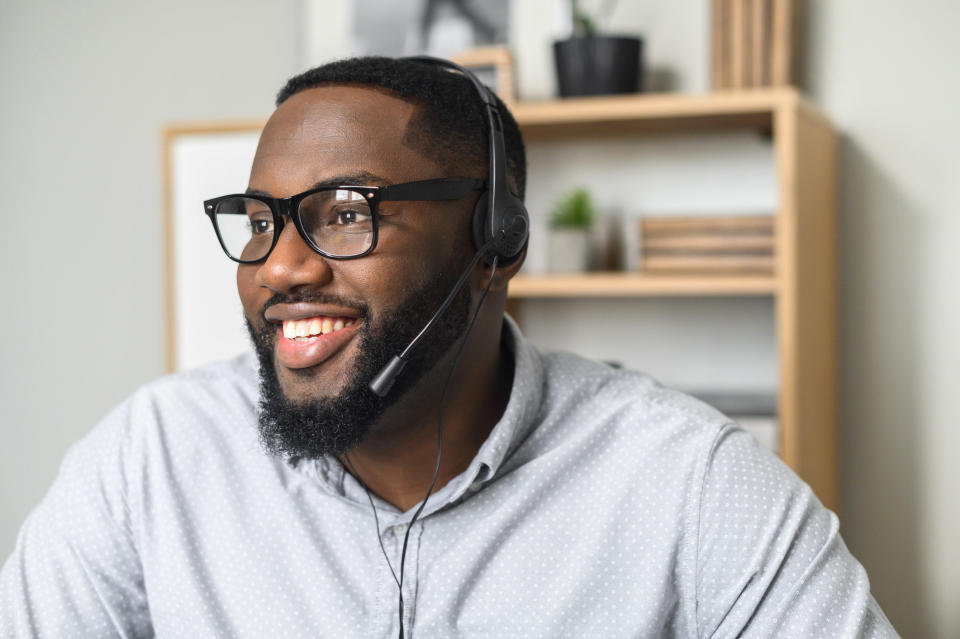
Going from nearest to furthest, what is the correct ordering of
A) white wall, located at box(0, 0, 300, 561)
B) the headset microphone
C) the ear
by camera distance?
the headset microphone < the ear < white wall, located at box(0, 0, 300, 561)

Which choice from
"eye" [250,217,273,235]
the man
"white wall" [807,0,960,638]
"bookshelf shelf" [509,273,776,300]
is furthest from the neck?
"white wall" [807,0,960,638]

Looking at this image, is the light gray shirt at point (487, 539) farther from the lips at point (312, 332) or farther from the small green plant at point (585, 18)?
the small green plant at point (585, 18)

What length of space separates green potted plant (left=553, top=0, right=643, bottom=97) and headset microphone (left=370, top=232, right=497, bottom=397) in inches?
40.6

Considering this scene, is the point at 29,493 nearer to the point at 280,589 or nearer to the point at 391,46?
the point at 391,46

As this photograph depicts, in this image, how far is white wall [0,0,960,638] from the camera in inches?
78.7

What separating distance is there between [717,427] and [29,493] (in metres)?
2.25

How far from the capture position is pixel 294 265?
99 cm

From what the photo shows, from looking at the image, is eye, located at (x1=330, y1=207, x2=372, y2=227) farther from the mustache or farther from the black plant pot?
the black plant pot

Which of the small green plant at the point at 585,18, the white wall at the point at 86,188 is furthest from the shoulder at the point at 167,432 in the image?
the white wall at the point at 86,188

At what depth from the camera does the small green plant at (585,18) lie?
2.00 meters

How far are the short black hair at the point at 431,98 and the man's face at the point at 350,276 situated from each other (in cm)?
2

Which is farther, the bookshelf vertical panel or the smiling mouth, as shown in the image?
the bookshelf vertical panel

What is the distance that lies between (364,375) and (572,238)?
1.13 m

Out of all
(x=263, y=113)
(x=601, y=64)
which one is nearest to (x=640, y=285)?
(x=601, y=64)
